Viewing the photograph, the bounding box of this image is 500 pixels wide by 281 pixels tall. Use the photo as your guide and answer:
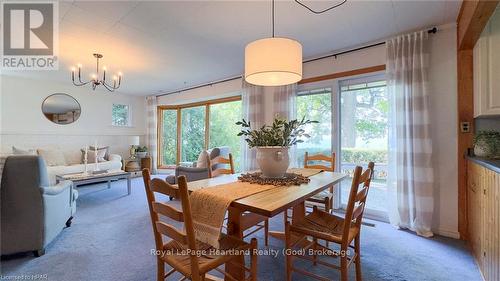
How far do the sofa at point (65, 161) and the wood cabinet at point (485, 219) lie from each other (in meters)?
5.68

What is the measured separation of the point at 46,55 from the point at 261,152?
390 centimetres

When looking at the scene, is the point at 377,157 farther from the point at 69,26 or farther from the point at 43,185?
the point at 69,26

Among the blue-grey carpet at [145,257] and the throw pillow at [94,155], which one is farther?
the throw pillow at [94,155]

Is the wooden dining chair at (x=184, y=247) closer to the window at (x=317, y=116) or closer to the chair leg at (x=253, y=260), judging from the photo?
the chair leg at (x=253, y=260)

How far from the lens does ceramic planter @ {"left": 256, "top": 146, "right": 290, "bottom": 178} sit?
1654 mm

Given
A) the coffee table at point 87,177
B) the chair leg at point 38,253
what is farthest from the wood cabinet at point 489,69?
the coffee table at point 87,177

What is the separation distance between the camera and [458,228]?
239cm

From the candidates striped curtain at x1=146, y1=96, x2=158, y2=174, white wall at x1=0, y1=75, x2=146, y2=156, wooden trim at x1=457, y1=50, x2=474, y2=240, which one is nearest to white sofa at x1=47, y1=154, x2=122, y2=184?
white wall at x1=0, y1=75, x2=146, y2=156

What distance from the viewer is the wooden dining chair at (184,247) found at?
1004mm

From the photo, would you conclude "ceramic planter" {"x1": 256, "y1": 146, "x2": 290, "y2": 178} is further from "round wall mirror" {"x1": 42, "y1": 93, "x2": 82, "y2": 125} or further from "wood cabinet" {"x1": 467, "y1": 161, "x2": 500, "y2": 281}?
"round wall mirror" {"x1": 42, "y1": 93, "x2": 82, "y2": 125}

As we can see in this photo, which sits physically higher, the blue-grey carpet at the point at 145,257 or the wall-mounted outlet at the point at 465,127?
the wall-mounted outlet at the point at 465,127

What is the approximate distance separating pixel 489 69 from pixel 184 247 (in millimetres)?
2823

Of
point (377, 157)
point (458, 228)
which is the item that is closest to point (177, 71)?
point (377, 157)

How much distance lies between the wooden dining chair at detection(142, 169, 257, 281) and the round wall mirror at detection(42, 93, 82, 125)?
18.3 feet
